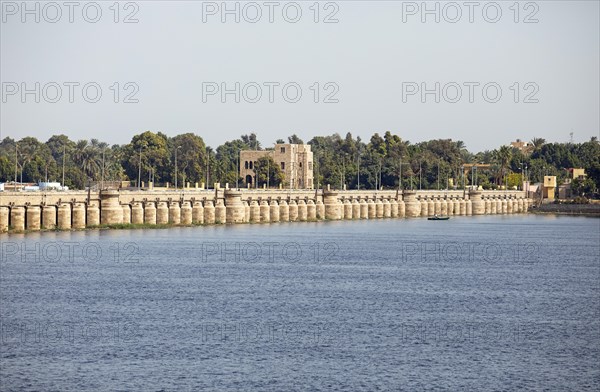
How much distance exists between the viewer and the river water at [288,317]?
5412 cm

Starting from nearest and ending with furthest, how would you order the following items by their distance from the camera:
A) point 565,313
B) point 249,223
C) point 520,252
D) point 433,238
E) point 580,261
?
1. point 565,313
2. point 580,261
3. point 520,252
4. point 433,238
5. point 249,223

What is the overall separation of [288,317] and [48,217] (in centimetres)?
6570

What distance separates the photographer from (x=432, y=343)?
6169 cm

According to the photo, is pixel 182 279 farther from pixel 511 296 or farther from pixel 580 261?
pixel 580 261

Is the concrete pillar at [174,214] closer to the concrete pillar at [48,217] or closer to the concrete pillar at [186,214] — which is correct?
the concrete pillar at [186,214]

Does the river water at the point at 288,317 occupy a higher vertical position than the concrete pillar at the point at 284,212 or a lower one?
lower

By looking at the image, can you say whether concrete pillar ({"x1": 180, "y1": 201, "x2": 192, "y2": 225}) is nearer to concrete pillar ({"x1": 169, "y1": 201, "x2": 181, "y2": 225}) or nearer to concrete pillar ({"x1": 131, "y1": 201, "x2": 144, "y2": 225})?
concrete pillar ({"x1": 169, "y1": 201, "x2": 181, "y2": 225})

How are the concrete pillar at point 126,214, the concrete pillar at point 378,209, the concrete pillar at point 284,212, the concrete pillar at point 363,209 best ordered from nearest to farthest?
the concrete pillar at point 126,214 → the concrete pillar at point 284,212 → the concrete pillar at point 363,209 → the concrete pillar at point 378,209

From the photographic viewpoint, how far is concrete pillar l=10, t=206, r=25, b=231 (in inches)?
4875

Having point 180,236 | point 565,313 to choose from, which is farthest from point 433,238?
point 565,313

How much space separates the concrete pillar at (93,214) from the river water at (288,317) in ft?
45.6

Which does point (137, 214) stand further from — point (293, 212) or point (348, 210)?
point (348, 210)

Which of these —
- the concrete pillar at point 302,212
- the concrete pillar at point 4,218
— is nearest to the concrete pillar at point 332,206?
the concrete pillar at point 302,212

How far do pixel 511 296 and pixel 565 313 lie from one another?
28.6ft
